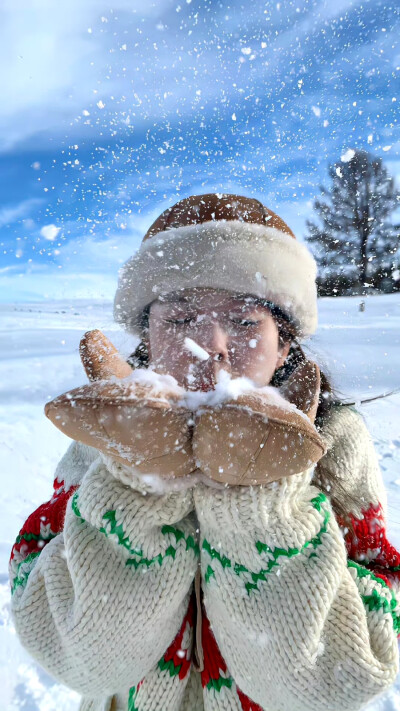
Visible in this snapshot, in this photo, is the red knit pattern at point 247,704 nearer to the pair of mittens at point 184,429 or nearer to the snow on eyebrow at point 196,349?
the pair of mittens at point 184,429

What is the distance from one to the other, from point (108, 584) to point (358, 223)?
99cm

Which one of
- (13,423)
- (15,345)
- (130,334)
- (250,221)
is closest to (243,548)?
(130,334)

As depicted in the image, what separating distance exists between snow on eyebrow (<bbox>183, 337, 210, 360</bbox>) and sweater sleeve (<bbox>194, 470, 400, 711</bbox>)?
261mm

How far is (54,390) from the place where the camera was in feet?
15.0

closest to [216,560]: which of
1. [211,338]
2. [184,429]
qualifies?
[184,429]

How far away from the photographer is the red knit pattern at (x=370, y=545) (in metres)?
1.06

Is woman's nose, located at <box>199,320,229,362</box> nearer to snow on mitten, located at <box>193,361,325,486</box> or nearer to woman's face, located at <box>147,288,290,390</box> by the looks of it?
woman's face, located at <box>147,288,290,390</box>

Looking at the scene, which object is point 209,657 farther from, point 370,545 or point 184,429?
point 184,429

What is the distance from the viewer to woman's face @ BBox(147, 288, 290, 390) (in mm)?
877

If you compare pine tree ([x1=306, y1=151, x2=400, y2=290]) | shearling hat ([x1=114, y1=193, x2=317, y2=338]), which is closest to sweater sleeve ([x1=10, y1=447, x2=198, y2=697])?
shearling hat ([x1=114, y1=193, x2=317, y2=338])

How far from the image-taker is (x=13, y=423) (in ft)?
12.7

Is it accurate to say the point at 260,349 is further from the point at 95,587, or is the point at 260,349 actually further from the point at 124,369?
the point at 95,587

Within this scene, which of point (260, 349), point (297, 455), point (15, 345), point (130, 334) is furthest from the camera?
point (15, 345)

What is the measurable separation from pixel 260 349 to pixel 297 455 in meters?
0.30
